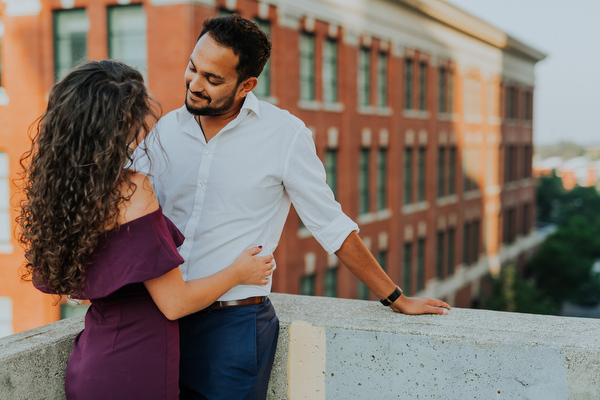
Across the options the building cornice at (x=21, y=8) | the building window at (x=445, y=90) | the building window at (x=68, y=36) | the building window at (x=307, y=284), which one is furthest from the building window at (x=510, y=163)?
the building cornice at (x=21, y=8)

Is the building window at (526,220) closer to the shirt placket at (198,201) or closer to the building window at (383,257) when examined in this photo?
the building window at (383,257)

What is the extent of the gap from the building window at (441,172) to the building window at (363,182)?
8989mm

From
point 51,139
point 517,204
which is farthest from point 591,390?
point 517,204

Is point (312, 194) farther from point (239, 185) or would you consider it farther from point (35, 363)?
point (35, 363)

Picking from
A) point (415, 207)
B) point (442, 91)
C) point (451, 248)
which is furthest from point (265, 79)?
point (451, 248)

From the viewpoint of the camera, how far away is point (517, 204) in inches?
1873

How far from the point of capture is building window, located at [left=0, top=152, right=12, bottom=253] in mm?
17969

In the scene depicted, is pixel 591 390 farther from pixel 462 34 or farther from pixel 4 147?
pixel 462 34

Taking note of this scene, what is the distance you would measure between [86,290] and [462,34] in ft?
113

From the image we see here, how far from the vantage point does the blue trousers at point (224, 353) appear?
2.77 meters

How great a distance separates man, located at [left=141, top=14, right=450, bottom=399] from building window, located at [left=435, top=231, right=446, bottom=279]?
31224 millimetres

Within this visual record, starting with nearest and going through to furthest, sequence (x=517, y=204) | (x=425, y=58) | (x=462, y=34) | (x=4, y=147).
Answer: (x=4, y=147), (x=425, y=58), (x=462, y=34), (x=517, y=204)

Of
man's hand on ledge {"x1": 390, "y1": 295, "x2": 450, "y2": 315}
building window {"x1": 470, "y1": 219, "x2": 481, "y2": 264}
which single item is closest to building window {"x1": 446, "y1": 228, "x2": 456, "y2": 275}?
building window {"x1": 470, "y1": 219, "x2": 481, "y2": 264}

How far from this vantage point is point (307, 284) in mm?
21547
